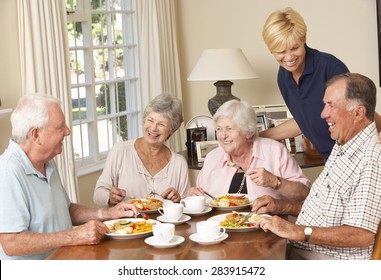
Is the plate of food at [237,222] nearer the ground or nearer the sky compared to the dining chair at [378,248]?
nearer the sky

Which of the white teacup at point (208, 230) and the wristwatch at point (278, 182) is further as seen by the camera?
the wristwatch at point (278, 182)

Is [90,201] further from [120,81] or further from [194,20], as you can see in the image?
[194,20]

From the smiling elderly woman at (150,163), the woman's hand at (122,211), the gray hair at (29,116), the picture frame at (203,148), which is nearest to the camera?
the gray hair at (29,116)

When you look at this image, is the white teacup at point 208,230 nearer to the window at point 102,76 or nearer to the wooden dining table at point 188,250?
the wooden dining table at point 188,250

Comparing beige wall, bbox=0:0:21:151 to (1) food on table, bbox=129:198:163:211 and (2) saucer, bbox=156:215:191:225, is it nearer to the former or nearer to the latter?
(1) food on table, bbox=129:198:163:211

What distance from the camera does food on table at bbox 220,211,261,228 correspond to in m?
2.60

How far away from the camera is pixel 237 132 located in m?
3.21

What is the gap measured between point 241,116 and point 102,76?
93.6 inches

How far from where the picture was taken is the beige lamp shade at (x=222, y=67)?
5.05m

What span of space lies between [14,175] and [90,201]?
2.59 metres

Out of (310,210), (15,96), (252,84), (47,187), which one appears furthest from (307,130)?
(252,84)

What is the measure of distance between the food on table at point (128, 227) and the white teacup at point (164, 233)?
174 millimetres

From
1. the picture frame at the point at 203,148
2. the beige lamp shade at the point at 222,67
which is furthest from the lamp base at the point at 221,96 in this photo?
the picture frame at the point at 203,148

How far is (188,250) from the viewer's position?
7.69 ft
